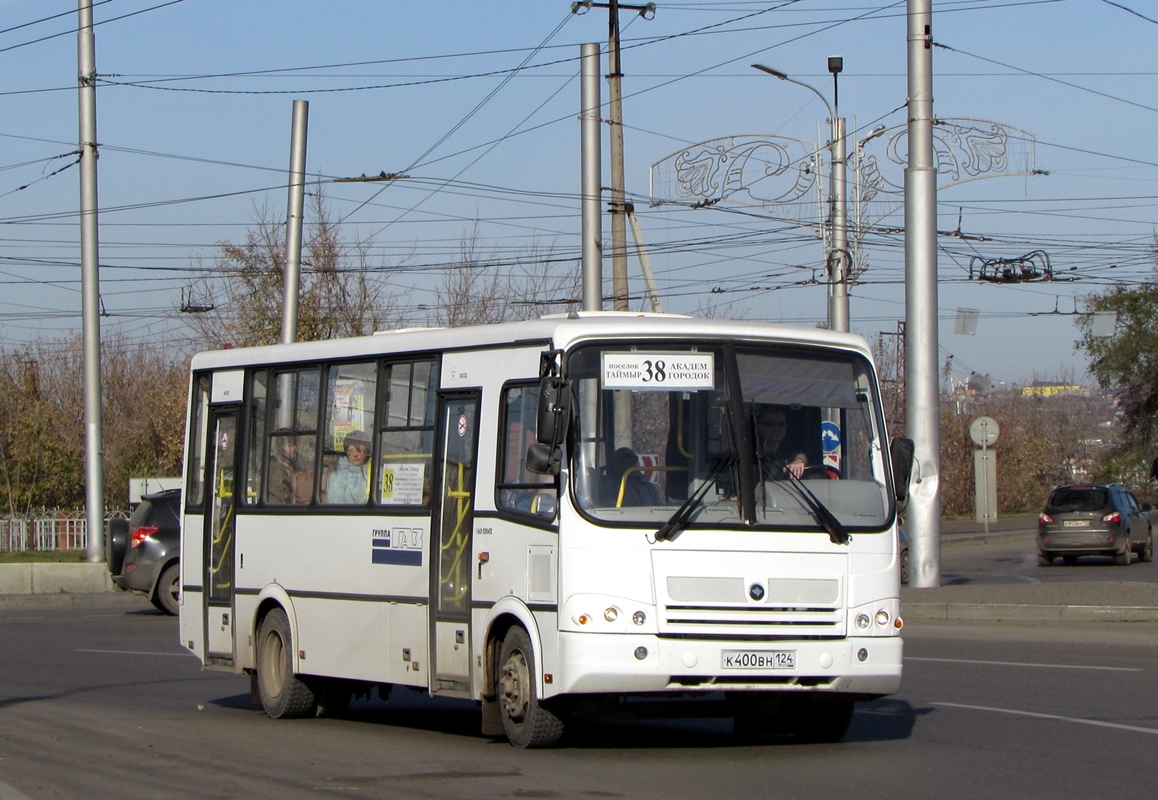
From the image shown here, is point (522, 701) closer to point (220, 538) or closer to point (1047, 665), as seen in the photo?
point (220, 538)

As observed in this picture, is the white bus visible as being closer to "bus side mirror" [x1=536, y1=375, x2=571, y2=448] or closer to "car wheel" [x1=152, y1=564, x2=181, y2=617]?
"bus side mirror" [x1=536, y1=375, x2=571, y2=448]

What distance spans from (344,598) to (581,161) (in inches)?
506

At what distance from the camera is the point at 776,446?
9.37 m

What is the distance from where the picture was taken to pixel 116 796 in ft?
26.7

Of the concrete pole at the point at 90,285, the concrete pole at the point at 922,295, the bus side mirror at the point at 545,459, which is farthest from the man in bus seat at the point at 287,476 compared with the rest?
the concrete pole at the point at 90,285

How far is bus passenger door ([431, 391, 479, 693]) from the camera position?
998 centimetres

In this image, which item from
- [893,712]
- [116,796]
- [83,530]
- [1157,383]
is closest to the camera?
[116,796]

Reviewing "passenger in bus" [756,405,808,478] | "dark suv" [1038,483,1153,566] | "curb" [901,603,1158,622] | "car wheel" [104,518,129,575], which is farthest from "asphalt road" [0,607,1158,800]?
"dark suv" [1038,483,1153,566]

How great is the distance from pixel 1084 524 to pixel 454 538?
26.1 m

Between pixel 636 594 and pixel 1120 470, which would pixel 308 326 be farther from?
pixel 1120 470

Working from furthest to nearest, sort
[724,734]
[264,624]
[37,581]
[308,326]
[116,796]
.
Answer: [308,326], [37,581], [264,624], [724,734], [116,796]

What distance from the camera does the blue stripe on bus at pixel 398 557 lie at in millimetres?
10469

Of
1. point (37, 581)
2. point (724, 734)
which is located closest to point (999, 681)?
point (724, 734)

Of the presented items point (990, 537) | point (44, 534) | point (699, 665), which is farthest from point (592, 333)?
point (990, 537)
